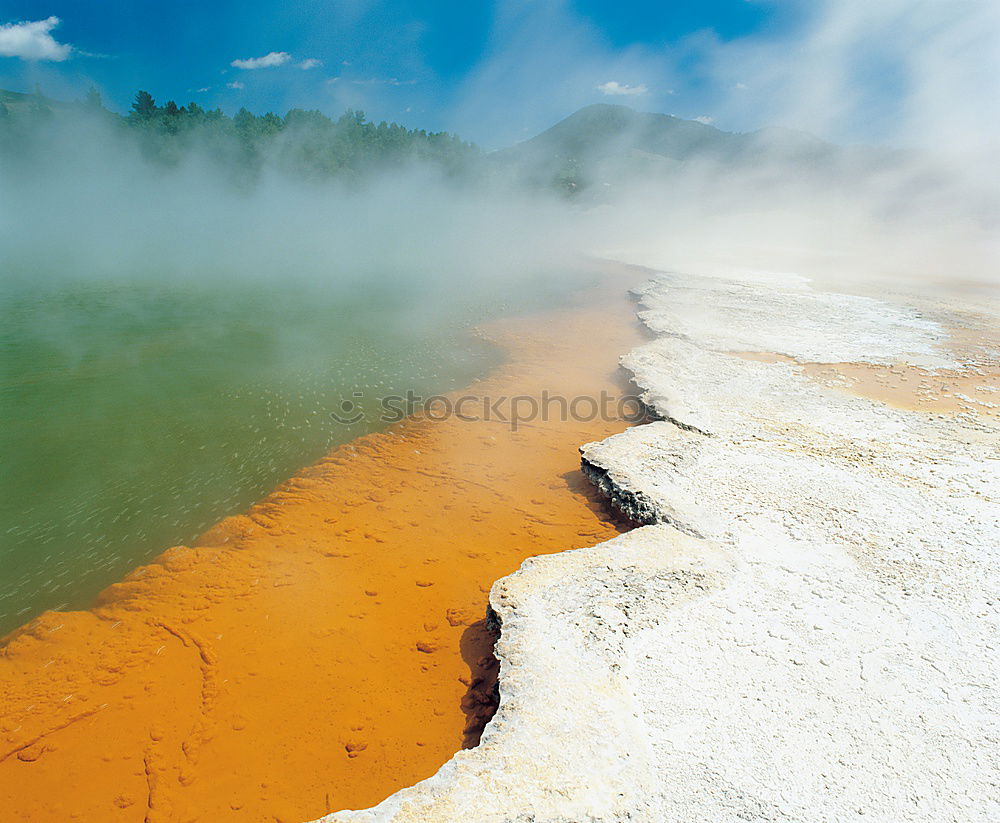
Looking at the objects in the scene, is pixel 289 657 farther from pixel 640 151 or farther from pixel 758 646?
pixel 640 151

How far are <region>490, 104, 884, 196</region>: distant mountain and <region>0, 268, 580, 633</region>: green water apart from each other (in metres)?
44.5

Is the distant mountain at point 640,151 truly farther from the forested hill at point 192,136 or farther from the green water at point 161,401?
the green water at point 161,401

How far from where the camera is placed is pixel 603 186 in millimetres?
50125

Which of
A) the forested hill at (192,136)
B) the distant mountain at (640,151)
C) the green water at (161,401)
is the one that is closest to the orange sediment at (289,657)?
the green water at (161,401)

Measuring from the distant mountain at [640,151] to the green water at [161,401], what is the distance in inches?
1752

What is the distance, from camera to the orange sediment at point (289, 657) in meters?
2.20

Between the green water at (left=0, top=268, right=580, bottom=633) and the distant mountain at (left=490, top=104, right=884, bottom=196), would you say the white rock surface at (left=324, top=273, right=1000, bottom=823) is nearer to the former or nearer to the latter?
the green water at (left=0, top=268, right=580, bottom=633)

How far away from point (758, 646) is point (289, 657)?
2286mm

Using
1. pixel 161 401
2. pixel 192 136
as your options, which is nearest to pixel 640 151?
pixel 192 136

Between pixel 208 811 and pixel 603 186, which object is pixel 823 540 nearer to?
pixel 208 811

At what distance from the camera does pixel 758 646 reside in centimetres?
228

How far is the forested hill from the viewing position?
117ft

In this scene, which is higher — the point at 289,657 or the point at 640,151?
the point at 640,151

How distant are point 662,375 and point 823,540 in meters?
3.23
